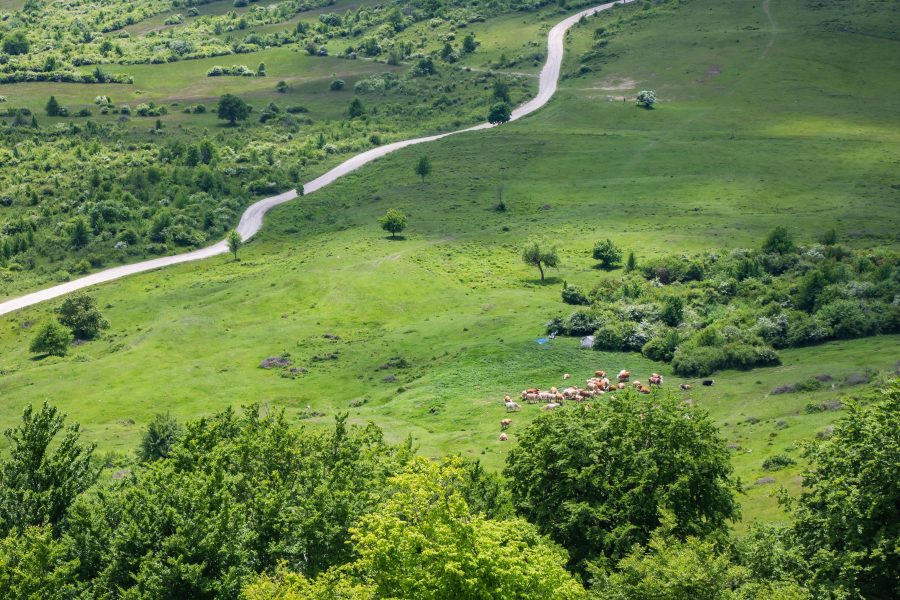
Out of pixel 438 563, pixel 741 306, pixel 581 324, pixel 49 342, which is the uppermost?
pixel 438 563

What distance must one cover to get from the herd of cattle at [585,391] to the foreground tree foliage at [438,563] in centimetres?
5644

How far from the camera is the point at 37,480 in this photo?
2175 inches

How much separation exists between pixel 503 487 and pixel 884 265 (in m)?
90.1

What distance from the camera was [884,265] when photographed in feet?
439

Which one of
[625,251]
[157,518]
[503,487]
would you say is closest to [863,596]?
[503,487]

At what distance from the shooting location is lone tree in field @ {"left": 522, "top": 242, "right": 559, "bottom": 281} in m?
156

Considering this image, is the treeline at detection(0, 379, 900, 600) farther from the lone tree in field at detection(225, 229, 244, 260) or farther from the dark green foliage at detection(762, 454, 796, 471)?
the lone tree in field at detection(225, 229, 244, 260)

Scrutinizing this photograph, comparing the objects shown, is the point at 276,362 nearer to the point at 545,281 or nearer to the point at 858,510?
the point at 545,281

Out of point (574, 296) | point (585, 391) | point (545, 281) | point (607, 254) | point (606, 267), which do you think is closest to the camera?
point (585, 391)

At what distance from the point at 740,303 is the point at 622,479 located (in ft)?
268

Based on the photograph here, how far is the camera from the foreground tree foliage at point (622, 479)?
56.0 meters

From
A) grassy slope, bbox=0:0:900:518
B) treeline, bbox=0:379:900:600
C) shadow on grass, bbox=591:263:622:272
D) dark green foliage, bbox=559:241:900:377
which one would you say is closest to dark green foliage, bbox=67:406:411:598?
treeline, bbox=0:379:900:600

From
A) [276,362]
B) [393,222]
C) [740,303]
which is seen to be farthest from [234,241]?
[740,303]

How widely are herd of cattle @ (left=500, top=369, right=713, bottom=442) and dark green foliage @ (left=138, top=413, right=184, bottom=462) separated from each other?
113ft
